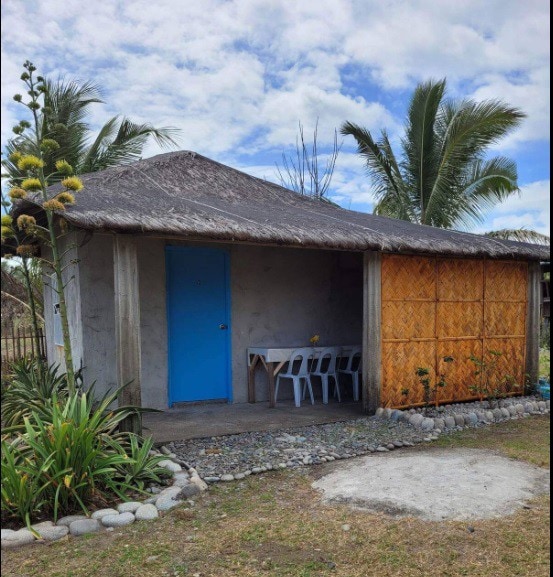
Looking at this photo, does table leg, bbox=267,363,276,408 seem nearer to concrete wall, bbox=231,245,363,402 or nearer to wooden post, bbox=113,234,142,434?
concrete wall, bbox=231,245,363,402

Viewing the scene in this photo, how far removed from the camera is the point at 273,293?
8.70m

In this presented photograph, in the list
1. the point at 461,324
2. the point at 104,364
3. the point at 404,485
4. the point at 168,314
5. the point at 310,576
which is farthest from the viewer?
the point at 461,324

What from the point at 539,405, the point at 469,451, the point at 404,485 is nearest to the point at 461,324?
the point at 539,405

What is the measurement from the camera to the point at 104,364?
23.2 ft

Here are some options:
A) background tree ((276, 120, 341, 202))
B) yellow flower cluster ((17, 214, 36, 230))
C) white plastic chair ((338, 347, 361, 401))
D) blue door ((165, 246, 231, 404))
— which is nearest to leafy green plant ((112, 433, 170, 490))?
yellow flower cluster ((17, 214, 36, 230))

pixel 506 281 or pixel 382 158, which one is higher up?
pixel 382 158

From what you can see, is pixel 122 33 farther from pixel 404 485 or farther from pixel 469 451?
pixel 469 451

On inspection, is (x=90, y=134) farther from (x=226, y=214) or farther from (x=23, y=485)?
(x=23, y=485)

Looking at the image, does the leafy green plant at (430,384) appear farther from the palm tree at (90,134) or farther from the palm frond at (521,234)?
the palm frond at (521,234)

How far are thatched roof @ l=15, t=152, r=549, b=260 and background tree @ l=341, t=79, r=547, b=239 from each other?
5.69 metres

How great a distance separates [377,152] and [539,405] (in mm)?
8638

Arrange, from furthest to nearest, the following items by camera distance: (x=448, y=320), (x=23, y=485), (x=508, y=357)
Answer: (x=508, y=357) < (x=448, y=320) < (x=23, y=485)

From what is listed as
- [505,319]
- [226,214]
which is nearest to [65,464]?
[226,214]

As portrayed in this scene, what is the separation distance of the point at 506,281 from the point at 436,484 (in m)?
4.98
